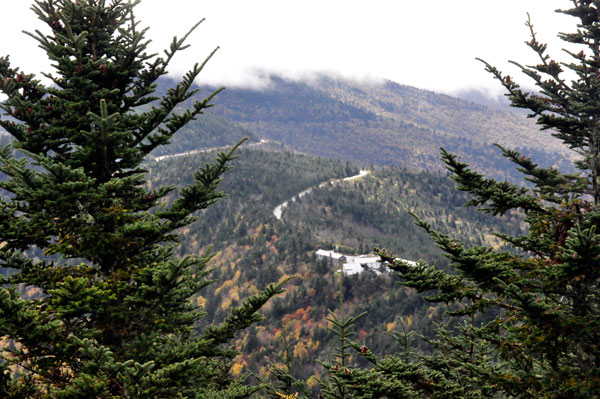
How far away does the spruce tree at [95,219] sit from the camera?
7.36 m

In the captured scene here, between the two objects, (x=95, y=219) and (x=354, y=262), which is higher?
(x=95, y=219)

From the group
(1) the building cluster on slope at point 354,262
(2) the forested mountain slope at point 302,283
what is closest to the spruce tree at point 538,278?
(2) the forested mountain slope at point 302,283

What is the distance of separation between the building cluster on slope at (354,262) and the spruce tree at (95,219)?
108045 mm

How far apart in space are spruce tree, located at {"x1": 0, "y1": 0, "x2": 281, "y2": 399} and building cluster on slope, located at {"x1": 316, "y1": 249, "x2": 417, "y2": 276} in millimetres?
108045

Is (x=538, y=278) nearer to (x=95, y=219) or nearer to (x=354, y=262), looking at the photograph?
(x=95, y=219)

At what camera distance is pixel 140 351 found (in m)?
8.25

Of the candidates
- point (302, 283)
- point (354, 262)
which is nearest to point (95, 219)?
point (302, 283)

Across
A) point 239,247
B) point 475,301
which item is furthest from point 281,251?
point 475,301

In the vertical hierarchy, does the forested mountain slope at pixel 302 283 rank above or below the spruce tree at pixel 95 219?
below

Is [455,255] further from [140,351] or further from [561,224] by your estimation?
[140,351]

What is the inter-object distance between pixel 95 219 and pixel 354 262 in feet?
426

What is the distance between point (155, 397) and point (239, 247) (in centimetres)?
17213

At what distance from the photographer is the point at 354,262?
135125 mm

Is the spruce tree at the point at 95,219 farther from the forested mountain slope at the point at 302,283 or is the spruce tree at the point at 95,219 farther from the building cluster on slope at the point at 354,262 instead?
the building cluster on slope at the point at 354,262
